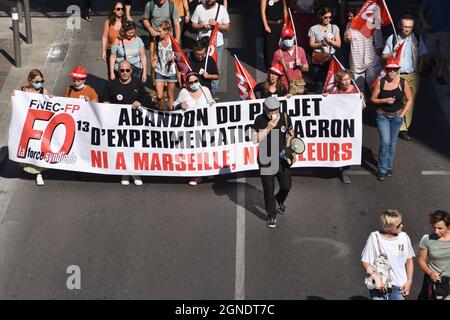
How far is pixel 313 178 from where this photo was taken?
15.8 meters

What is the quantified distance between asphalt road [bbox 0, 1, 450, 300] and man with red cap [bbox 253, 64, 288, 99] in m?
1.20

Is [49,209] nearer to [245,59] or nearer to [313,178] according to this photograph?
[313,178]

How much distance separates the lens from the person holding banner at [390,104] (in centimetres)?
1527

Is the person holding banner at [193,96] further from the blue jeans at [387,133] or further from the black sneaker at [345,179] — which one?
the blue jeans at [387,133]

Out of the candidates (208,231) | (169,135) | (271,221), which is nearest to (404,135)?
(271,221)

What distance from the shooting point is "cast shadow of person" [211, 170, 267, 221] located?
15.0 meters

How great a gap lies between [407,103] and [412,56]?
1.64 m

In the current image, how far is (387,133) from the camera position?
15414mm

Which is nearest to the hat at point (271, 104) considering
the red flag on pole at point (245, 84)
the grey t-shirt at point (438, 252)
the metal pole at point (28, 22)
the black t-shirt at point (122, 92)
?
the red flag on pole at point (245, 84)

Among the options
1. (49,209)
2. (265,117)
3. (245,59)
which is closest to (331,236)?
(265,117)

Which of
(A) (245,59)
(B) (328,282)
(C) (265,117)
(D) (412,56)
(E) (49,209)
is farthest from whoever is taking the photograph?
(A) (245,59)

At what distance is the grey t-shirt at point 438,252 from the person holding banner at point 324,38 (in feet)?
20.1

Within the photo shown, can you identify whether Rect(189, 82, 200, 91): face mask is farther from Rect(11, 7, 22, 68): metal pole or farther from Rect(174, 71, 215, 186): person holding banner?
Rect(11, 7, 22, 68): metal pole

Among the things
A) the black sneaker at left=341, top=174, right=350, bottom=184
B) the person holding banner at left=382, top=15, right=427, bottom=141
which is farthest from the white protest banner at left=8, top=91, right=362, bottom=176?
the person holding banner at left=382, top=15, right=427, bottom=141
